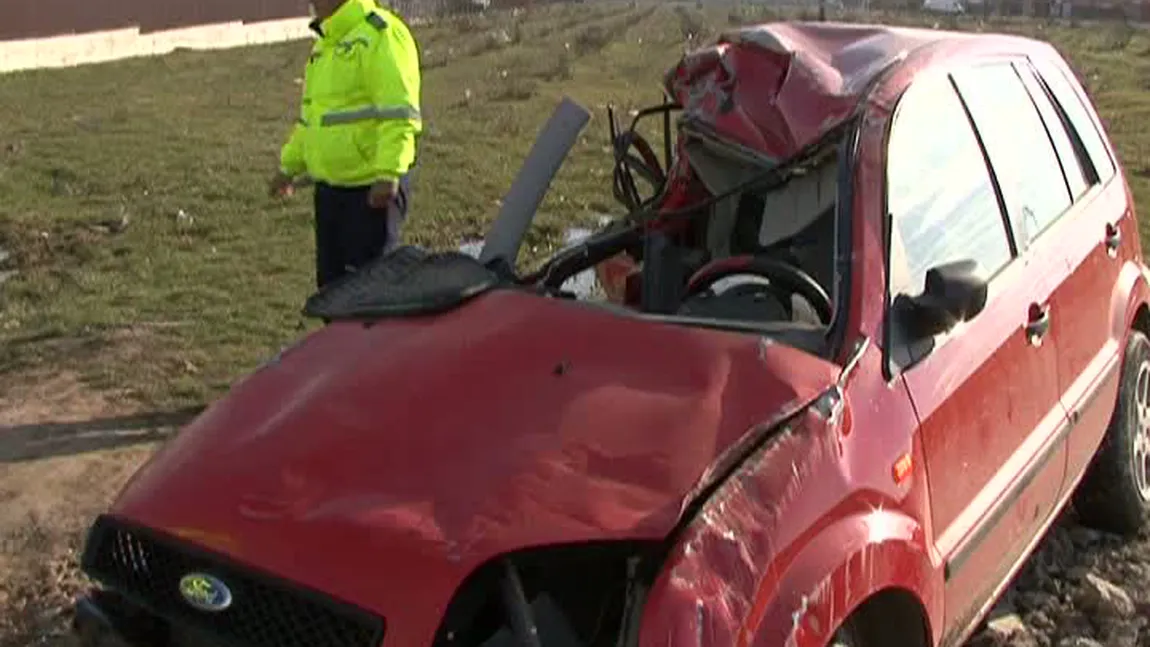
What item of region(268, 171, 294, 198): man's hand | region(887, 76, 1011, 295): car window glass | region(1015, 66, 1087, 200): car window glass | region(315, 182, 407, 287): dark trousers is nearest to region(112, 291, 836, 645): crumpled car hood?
region(887, 76, 1011, 295): car window glass

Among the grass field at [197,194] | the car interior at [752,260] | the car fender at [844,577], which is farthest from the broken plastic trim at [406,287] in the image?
the grass field at [197,194]

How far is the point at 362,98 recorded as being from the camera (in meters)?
5.56

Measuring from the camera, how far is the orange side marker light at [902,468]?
303 centimetres

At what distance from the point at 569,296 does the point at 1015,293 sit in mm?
1211

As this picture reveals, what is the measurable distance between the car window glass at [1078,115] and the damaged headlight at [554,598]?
2729 mm

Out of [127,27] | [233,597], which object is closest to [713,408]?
[233,597]

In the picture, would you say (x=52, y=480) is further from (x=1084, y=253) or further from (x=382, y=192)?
(x=1084, y=253)

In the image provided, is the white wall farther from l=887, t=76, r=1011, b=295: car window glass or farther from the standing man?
l=887, t=76, r=1011, b=295: car window glass

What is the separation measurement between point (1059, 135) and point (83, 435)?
4.04 m

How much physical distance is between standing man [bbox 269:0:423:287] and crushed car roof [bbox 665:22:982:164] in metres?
1.53

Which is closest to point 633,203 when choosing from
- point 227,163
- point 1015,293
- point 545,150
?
point 545,150

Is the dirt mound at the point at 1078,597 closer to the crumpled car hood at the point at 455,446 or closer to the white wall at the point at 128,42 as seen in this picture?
the crumpled car hood at the point at 455,446

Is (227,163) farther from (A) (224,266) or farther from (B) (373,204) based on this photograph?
(B) (373,204)

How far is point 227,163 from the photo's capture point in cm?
1263
